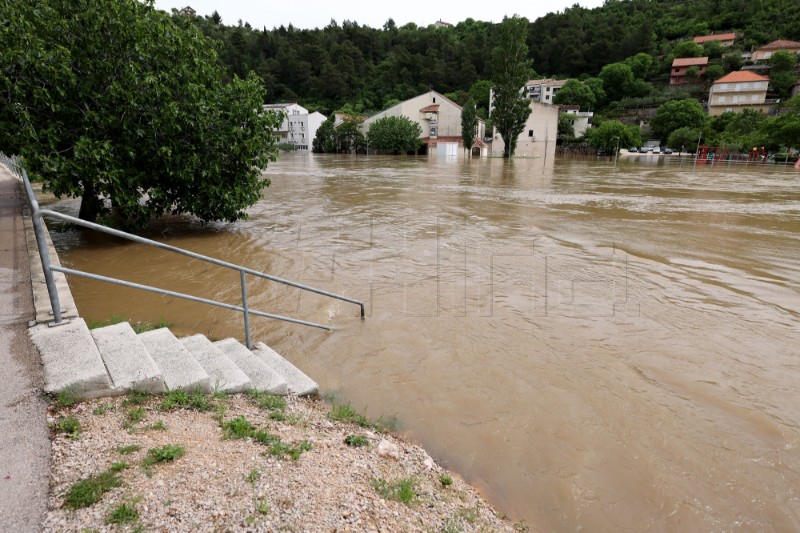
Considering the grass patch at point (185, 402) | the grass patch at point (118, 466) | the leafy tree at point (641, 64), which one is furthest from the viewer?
the leafy tree at point (641, 64)

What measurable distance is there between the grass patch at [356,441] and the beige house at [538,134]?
65.2 m

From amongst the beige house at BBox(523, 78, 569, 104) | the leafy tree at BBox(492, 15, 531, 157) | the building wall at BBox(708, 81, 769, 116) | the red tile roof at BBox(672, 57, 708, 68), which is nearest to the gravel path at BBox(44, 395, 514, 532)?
the leafy tree at BBox(492, 15, 531, 157)

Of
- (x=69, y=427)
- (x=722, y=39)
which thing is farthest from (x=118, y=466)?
(x=722, y=39)

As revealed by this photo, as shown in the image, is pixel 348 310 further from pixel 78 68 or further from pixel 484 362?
pixel 78 68

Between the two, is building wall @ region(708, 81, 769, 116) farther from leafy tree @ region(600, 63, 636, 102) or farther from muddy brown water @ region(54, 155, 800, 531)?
muddy brown water @ region(54, 155, 800, 531)

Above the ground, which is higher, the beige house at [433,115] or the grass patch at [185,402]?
the beige house at [433,115]

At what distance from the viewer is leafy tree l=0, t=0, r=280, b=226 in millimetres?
8266

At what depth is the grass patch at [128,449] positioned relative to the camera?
2600 mm

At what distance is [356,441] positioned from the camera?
11.4ft

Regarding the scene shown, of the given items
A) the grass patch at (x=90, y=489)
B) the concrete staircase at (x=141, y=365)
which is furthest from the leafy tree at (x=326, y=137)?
the grass patch at (x=90, y=489)

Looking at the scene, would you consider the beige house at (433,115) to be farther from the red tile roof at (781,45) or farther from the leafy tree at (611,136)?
the red tile roof at (781,45)

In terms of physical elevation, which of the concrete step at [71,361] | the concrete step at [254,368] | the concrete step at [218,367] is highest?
the concrete step at [71,361]

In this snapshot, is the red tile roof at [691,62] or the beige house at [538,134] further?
the red tile roof at [691,62]

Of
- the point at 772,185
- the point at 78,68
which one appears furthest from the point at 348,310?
the point at 772,185
